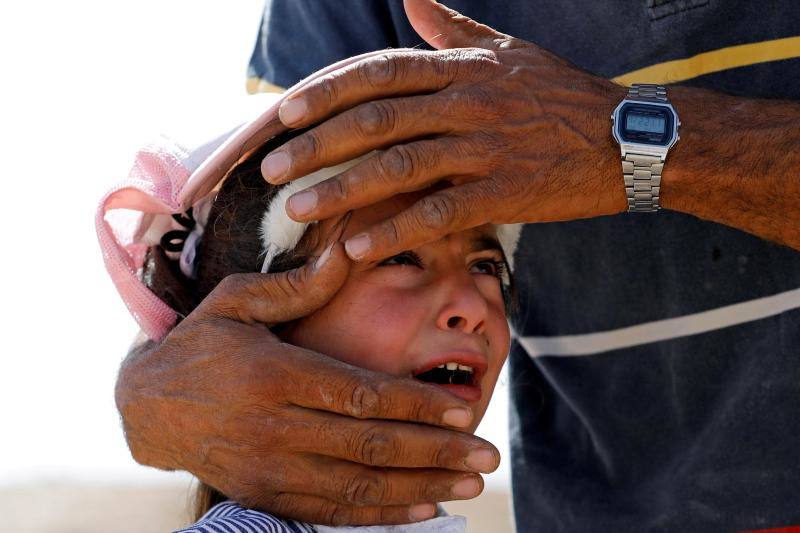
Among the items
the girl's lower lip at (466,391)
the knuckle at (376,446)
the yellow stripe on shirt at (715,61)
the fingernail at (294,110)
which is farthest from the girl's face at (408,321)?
the yellow stripe on shirt at (715,61)

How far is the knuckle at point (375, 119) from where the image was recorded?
2.12 metres

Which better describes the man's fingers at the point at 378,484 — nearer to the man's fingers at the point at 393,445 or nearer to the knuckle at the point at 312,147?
the man's fingers at the point at 393,445

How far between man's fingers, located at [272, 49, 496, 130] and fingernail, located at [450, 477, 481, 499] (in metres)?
0.81

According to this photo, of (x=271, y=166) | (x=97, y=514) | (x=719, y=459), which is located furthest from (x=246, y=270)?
(x=97, y=514)

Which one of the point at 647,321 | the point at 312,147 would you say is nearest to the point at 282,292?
the point at 312,147

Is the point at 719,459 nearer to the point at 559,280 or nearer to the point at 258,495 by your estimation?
the point at 559,280

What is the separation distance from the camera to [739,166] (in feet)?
7.52

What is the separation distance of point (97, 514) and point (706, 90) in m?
10.1

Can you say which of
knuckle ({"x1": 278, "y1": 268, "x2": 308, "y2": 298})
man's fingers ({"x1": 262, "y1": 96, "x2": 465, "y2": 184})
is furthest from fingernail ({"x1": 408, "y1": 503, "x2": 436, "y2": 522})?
man's fingers ({"x1": 262, "y1": 96, "x2": 465, "y2": 184})

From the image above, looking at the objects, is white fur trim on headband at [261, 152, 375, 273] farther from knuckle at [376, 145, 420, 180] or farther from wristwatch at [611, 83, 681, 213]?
wristwatch at [611, 83, 681, 213]

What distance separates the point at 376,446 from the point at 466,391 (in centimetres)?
34

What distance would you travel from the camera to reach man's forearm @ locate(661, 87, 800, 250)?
2285 mm

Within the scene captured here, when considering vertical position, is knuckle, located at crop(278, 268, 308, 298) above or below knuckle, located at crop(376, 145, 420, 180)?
below

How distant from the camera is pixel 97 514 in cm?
1129
